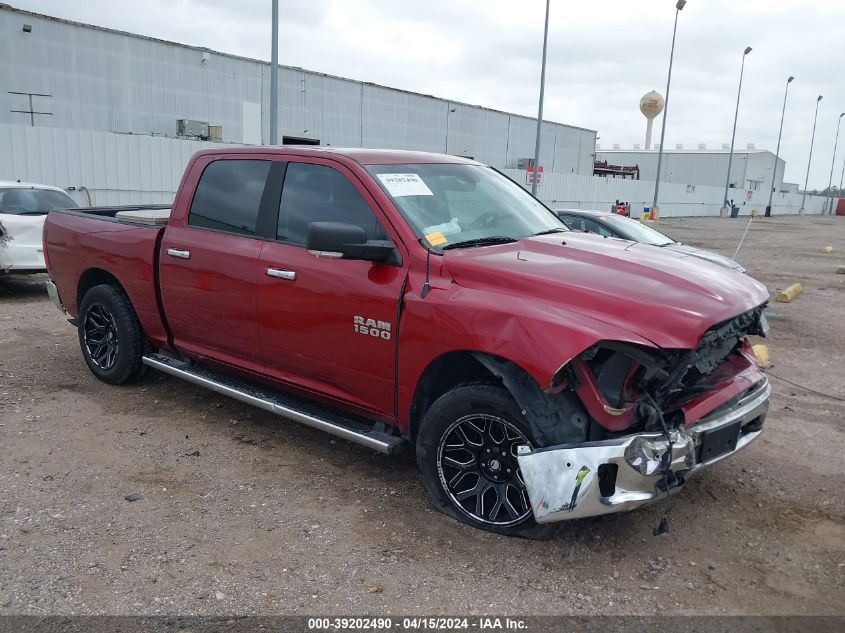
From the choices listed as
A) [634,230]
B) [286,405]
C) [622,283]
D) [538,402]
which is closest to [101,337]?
[286,405]

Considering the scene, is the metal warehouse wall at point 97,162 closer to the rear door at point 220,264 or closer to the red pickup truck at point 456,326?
the rear door at point 220,264

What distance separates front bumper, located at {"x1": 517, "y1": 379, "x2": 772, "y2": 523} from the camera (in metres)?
3.01

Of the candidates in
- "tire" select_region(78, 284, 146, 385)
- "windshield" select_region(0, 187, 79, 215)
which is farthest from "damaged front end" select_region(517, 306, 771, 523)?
"windshield" select_region(0, 187, 79, 215)

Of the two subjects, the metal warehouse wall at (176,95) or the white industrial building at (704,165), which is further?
the white industrial building at (704,165)

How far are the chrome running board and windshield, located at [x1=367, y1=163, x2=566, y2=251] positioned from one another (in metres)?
1.13

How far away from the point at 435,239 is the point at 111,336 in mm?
3316

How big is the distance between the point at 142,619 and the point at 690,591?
243 cm

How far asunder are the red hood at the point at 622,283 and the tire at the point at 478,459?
0.56 m

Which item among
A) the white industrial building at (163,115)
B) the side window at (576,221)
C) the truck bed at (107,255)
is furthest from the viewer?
the white industrial building at (163,115)

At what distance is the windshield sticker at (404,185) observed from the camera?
3971 mm

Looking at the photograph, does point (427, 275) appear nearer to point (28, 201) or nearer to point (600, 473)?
point (600, 473)

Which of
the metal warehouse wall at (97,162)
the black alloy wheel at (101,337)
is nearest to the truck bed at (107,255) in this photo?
the black alloy wheel at (101,337)

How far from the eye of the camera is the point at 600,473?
Answer: 303 centimetres

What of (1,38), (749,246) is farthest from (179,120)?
(749,246)
